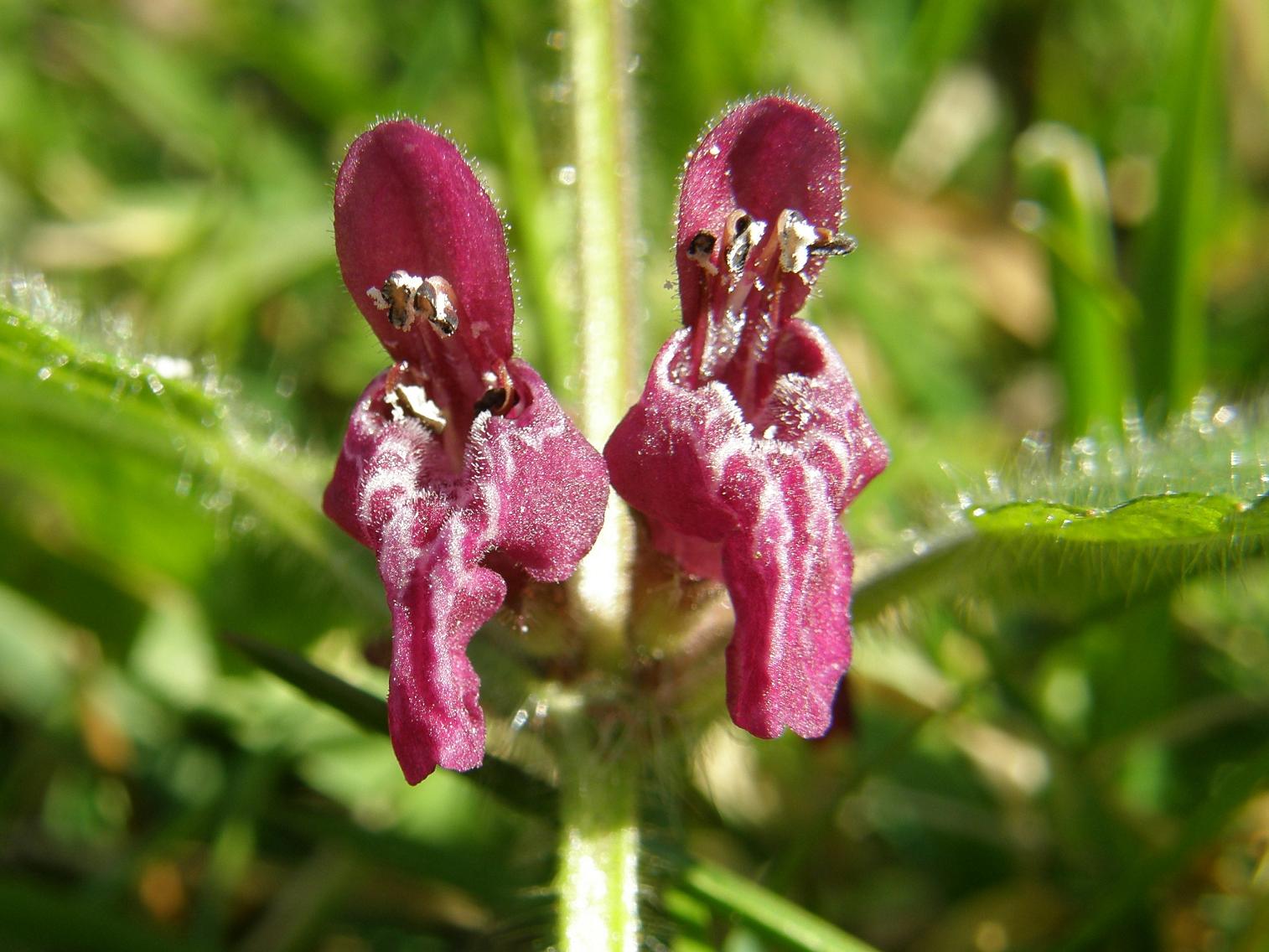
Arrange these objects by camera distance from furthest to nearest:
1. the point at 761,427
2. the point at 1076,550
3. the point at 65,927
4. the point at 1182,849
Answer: the point at 65,927 → the point at 1182,849 → the point at 1076,550 → the point at 761,427

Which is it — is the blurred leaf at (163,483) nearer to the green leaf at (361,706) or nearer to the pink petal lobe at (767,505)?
the green leaf at (361,706)

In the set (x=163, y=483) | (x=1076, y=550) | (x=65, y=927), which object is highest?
(x=163, y=483)

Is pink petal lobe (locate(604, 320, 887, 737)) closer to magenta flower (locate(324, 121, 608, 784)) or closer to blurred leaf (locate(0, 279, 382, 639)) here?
magenta flower (locate(324, 121, 608, 784))

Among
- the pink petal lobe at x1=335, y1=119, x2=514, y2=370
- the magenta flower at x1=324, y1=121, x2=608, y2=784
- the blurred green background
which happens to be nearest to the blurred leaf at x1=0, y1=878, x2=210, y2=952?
the blurred green background

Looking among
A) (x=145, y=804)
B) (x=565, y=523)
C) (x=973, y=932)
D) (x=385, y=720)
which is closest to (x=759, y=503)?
(x=565, y=523)

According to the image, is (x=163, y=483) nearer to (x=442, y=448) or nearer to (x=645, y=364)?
(x=645, y=364)

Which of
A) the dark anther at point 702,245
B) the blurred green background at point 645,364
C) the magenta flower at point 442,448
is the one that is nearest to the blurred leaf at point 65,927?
the blurred green background at point 645,364

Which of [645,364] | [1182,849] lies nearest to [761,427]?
[645,364]
